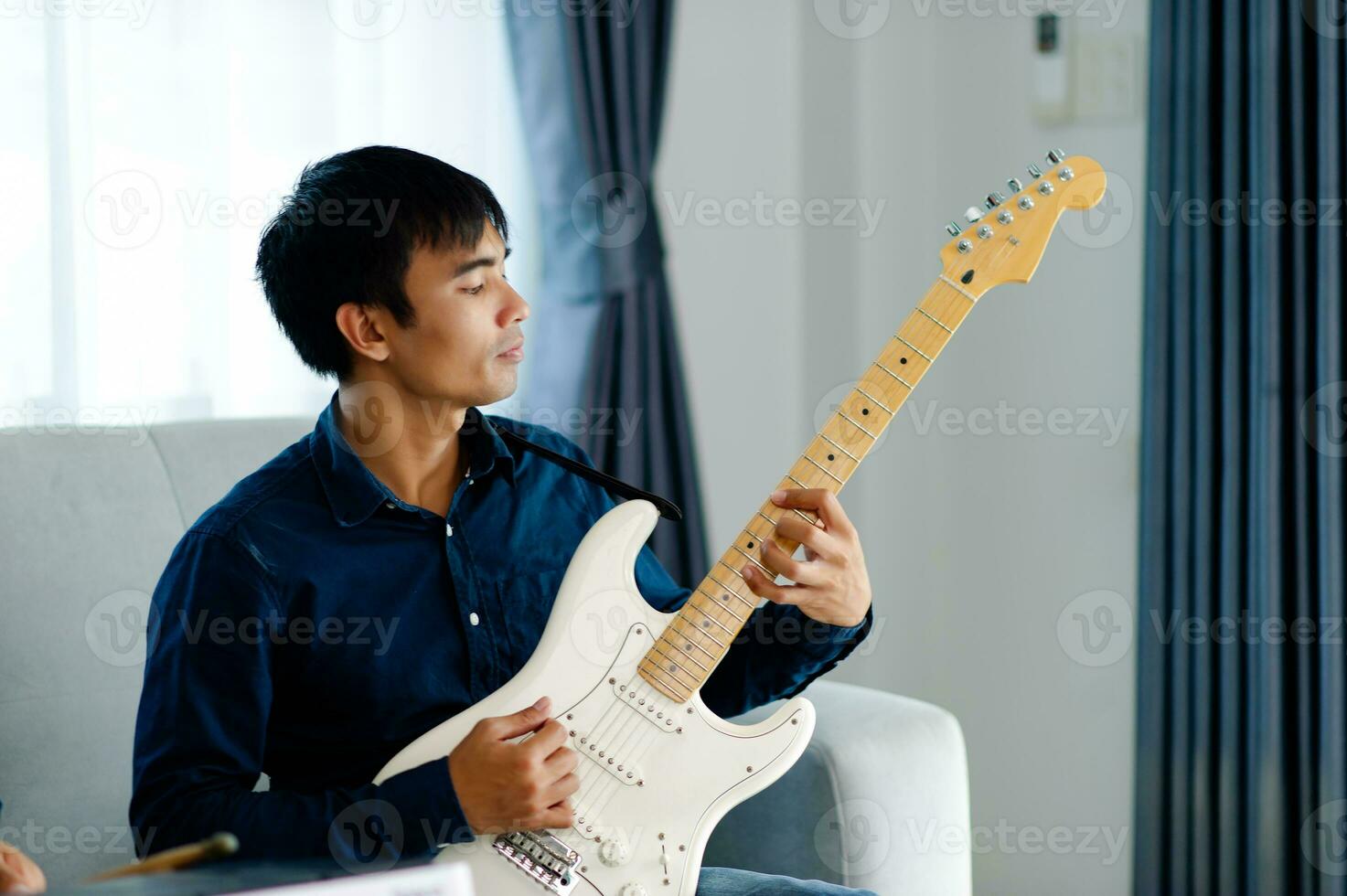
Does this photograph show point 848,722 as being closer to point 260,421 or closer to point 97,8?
point 260,421

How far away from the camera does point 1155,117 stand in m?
2.12

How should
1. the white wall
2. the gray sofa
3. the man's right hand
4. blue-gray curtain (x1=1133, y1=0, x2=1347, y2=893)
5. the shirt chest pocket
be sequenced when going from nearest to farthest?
1. the man's right hand
2. the shirt chest pocket
3. the gray sofa
4. blue-gray curtain (x1=1133, y1=0, x2=1347, y2=893)
5. the white wall

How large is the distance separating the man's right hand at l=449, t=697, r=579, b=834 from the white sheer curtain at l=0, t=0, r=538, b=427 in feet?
3.27

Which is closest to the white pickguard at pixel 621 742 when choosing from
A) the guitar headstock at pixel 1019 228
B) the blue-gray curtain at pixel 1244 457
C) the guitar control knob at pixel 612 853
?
the guitar control knob at pixel 612 853

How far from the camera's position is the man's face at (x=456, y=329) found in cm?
130

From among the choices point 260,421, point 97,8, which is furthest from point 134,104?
point 260,421

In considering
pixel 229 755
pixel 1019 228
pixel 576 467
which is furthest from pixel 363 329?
pixel 1019 228

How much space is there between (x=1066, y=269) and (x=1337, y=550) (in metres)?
0.70

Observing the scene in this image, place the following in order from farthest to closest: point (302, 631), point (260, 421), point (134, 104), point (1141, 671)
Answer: point (1141, 671) < point (134, 104) < point (260, 421) < point (302, 631)

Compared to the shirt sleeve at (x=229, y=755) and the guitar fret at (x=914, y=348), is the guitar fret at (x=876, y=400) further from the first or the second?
the shirt sleeve at (x=229, y=755)

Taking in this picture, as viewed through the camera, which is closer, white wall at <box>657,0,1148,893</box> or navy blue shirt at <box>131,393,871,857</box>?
navy blue shirt at <box>131,393,871,857</box>

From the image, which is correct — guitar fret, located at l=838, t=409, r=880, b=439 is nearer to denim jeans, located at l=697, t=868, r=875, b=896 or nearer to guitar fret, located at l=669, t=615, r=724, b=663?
guitar fret, located at l=669, t=615, r=724, b=663

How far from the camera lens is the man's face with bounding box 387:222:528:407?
130cm

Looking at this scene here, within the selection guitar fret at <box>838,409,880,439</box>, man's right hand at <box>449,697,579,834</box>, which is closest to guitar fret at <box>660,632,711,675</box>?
man's right hand at <box>449,697,579,834</box>
